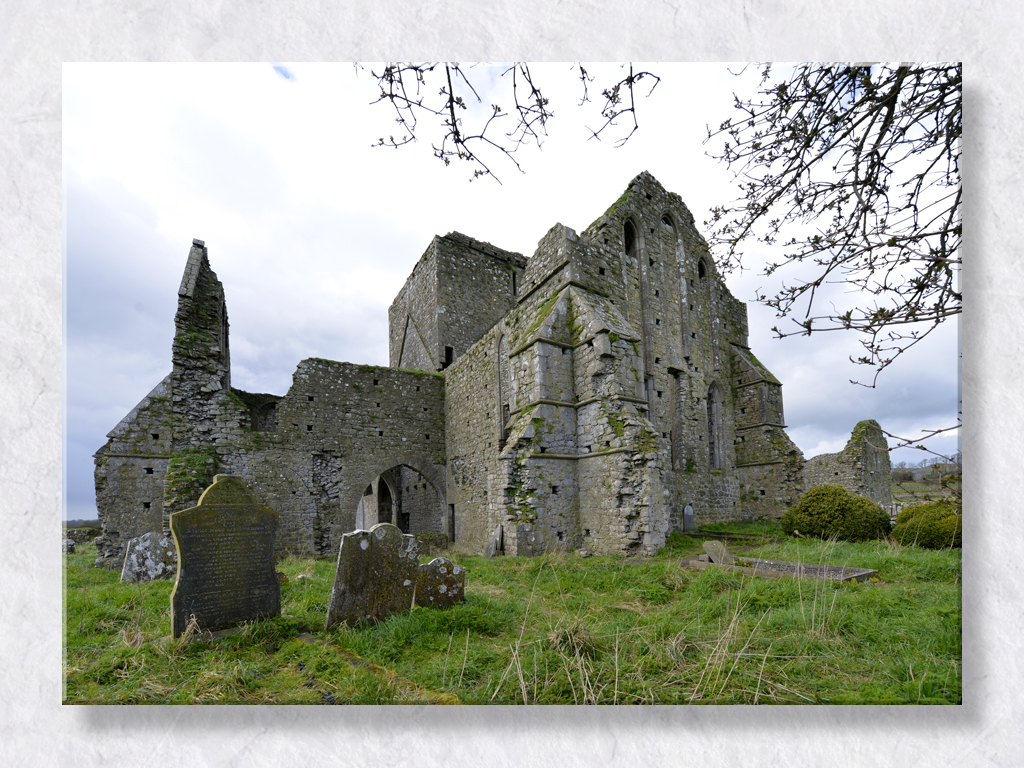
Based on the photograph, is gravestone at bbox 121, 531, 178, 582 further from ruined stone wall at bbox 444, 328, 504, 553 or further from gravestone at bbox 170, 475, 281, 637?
ruined stone wall at bbox 444, 328, 504, 553

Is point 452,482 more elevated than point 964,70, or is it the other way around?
point 964,70

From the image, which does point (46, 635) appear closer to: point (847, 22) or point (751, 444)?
point (847, 22)

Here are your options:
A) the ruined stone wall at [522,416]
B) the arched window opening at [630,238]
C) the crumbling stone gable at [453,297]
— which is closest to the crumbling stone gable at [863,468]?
the ruined stone wall at [522,416]

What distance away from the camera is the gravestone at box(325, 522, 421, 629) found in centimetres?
400

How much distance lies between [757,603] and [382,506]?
58.0 feet

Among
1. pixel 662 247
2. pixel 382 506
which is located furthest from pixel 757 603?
pixel 382 506

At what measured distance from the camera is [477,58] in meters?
2.81

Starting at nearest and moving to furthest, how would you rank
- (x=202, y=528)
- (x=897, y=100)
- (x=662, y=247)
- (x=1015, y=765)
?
(x=1015, y=765)
(x=897, y=100)
(x=202, y=528)
(x=662, y=247)

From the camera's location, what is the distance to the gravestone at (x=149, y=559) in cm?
715

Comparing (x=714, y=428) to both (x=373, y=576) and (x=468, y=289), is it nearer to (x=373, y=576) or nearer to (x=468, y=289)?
(x=468, y=289)

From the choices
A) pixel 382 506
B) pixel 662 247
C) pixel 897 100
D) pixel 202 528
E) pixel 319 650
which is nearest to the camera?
pixel 897 100

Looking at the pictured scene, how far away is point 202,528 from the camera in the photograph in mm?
3924

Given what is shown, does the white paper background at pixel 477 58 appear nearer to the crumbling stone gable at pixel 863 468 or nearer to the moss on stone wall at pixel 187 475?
the moss on stone wall at pixel 187 475

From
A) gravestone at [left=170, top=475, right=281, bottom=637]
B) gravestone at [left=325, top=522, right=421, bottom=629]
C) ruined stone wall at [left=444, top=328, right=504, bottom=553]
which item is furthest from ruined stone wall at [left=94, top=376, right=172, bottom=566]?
gravestone at [left=325, top=522, right=421, bottom=629]
